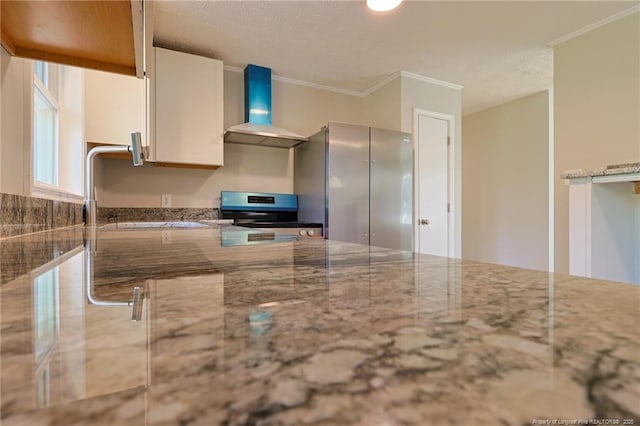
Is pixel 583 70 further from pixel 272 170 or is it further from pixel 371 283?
pixel 371 283

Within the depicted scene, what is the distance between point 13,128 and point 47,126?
35.8 inches

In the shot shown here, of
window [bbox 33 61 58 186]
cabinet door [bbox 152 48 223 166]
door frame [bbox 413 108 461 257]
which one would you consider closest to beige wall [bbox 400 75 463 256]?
door frame [bbox 413 108 461 257]

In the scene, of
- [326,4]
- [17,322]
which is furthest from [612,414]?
[326,4]

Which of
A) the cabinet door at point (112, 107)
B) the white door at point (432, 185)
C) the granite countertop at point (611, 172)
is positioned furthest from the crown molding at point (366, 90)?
the granite countertop at point (611, 172)

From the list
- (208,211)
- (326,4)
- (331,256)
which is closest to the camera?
(331,256)

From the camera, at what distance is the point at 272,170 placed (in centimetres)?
325

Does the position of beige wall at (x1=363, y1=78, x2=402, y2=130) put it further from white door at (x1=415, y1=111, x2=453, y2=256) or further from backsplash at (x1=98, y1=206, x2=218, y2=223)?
backsplash at (x1=98, y1=206, x2=218, y2=223)

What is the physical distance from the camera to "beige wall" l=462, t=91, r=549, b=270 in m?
3.63

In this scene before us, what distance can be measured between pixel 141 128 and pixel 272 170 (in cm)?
120

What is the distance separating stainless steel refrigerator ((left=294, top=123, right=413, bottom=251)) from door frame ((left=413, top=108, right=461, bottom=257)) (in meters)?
0.11

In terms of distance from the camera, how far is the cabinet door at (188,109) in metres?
2.50

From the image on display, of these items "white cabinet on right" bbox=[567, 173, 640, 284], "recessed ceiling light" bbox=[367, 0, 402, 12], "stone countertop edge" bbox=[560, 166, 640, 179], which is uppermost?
"recessed ceiling light" bbox=[367, 0, 402, 12]

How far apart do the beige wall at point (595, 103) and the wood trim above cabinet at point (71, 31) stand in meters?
2.86

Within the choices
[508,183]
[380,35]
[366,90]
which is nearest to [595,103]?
[380,35]
